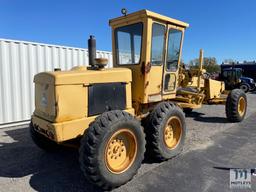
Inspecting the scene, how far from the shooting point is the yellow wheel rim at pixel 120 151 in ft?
12.8

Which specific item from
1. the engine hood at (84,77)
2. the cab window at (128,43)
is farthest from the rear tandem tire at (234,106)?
the engine hood at (84,77)

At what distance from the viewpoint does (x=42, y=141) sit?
525cm

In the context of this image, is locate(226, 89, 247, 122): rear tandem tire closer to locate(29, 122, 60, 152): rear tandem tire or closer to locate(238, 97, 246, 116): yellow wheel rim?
locate(238, 97, 246, 116): yellow wheel rim

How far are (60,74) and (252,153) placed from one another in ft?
14.2

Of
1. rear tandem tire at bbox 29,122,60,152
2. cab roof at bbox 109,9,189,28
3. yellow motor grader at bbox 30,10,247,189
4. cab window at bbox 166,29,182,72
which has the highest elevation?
cab roof at bbox 109,9,189,28

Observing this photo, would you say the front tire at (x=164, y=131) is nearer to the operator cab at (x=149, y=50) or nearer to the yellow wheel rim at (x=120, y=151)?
the operator cab at (x=149, y=50)

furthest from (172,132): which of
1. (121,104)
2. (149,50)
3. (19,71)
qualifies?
(19,71)

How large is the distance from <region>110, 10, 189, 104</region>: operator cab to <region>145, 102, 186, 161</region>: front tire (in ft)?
1.37

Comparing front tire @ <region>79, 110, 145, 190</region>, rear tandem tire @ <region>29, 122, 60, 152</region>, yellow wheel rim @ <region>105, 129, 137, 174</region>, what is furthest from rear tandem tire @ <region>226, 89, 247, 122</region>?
rear tandem tire @ <region>29, 122, 60, 152</region>

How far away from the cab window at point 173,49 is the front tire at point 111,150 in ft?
6.61

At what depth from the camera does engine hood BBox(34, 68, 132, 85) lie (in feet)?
12.6

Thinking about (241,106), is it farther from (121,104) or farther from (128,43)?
(121,104)

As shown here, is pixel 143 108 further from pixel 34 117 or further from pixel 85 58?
pixel 85 58

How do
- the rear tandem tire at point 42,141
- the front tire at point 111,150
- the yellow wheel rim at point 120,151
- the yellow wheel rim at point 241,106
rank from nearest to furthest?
the front tire at point 111,150 → the yellow wheel rim at point 120,151 → the rear tandem tire at point 42,141 → the yellow wheel rim at point 241,106
